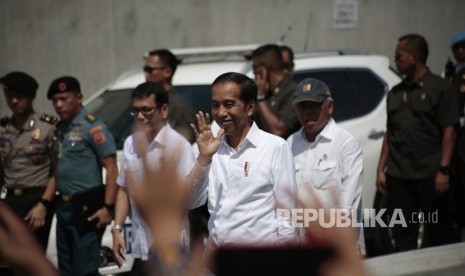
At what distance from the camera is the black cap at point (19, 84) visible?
239 inches

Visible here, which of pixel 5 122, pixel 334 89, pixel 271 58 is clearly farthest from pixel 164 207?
pixel 334 89

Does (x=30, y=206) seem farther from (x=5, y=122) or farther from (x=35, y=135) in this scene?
(x=5, y=122)

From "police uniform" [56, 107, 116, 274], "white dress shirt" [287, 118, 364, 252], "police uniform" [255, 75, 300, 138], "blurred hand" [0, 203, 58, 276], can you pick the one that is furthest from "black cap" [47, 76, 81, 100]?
"blurred hand" [0, 203, 58, 276]

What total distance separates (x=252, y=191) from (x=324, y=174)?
1.18 meters

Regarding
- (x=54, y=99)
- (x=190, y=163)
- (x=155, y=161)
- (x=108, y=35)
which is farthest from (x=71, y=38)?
(x=155, y=161)

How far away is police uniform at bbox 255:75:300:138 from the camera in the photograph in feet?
20.7

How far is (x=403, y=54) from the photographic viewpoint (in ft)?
21.0

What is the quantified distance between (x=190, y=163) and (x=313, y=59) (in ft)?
11.4

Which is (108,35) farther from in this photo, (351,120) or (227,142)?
(227,142)

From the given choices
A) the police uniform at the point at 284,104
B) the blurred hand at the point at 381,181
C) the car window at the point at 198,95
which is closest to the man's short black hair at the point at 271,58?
the police uniform at the point at 284,104

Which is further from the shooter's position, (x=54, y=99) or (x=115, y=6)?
(x=115, y=6)

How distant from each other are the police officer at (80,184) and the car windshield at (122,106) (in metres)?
0.89

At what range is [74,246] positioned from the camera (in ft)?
19.1

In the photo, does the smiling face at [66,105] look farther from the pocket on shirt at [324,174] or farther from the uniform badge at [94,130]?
the pocket on shirt at [324,174]
